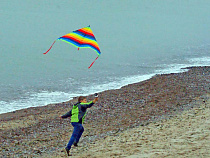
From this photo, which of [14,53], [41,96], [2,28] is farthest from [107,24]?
[41,96]

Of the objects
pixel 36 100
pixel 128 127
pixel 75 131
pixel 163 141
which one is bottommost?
pixel 36 100

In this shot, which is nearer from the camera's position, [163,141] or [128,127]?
[163,141]

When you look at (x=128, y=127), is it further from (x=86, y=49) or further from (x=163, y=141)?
(x=86, y=49)

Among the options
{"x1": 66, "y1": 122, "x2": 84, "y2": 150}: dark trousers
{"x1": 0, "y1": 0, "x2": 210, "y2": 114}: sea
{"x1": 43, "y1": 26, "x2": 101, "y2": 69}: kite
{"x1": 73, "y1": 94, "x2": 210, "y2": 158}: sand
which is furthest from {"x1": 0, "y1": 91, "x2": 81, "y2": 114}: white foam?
{"x1": 66, "y1": 122, "x2": 84, "y2": 150}: dark trousers

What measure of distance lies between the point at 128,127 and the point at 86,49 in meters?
31.5

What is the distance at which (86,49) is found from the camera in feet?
145

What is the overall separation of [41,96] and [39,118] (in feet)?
22.7

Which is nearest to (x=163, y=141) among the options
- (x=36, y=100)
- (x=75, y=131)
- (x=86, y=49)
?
(x=75, y=131)

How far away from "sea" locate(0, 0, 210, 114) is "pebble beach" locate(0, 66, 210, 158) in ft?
15.9

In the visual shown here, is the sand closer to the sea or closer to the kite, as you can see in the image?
the kite

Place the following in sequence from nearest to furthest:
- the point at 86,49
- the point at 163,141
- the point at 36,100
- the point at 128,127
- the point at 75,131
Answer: the point at 75,131
the point at 163,141
the point at 128,127
the point at 36,100
the point at 86,49

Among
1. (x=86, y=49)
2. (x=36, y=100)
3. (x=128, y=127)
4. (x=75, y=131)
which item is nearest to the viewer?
(x=75, y=131)

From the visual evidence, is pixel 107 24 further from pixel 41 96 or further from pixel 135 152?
pixel 135 152

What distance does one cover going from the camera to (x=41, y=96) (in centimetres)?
2411
